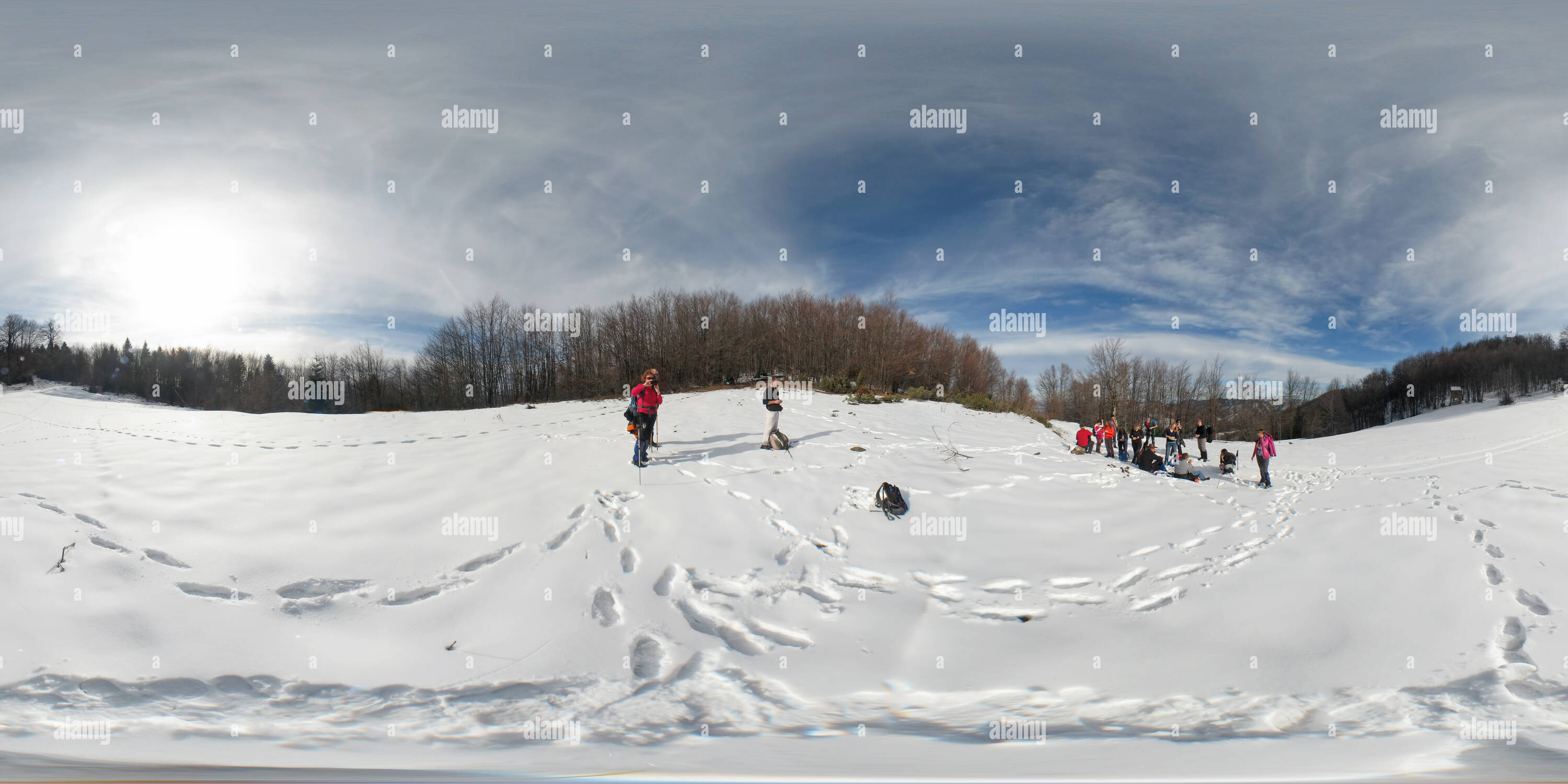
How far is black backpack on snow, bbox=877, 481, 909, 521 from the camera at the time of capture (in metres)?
6.66

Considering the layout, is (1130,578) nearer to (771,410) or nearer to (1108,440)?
(771,410)

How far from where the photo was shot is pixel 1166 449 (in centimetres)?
1527

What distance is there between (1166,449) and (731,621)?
1586 cm

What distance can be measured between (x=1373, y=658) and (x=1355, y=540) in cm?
301

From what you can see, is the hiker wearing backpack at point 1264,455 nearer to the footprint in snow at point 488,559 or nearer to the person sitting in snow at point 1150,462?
the person sitting in snow at point 1150,462

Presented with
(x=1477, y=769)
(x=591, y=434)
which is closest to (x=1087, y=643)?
(x=1477, y=769)

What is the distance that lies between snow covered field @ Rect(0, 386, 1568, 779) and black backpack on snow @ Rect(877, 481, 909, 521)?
23cm

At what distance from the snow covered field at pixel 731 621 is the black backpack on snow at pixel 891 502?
227mm

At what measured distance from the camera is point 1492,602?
4.34 m

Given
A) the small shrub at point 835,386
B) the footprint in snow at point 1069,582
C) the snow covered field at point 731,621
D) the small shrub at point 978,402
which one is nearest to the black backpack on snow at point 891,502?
the snow covered field at point 731,621

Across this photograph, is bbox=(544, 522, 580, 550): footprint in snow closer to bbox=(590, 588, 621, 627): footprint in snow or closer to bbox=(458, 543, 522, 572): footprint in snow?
bbox=(458, 543, 522, 572): footprint in snow

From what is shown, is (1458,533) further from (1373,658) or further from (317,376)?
(317,376)

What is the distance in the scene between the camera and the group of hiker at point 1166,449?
12.2 meters

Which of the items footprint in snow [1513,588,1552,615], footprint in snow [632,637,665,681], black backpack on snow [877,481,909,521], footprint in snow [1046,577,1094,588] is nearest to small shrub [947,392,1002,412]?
black backpack on snow [877,481,909,521]
